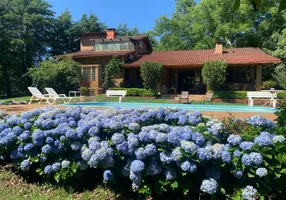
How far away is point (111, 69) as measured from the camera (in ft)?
71.7

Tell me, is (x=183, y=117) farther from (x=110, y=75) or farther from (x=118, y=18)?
(x=118, y=18)

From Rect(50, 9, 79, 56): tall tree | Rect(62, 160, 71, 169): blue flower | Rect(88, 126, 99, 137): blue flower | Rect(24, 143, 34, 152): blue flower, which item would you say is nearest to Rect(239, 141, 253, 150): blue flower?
Rect(88, 126, 99, 137): blue flower

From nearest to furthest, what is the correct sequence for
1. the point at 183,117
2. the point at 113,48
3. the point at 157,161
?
1. the point at 157,161
2. the point at 183,117
3. the point at 113,48

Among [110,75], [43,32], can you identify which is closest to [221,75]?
[110,75]

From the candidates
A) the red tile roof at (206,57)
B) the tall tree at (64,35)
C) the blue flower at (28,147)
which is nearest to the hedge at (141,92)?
the red tile roof at (206,57)

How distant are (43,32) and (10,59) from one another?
7840mm

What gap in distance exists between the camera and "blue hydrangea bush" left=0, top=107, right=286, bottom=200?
8.89 feet

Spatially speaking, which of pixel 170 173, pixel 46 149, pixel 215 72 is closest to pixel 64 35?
pixel 215 72

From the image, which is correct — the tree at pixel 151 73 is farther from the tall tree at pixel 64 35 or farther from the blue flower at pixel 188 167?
the tall tree at pixel 64 35

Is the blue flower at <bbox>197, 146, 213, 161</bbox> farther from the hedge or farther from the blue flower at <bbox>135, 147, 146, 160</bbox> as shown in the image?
the hedge

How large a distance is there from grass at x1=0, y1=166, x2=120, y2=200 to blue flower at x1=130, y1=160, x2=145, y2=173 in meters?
0.68

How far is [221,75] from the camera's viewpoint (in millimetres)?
17938

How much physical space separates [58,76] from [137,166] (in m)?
19.8

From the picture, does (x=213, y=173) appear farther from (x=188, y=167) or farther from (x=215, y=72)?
(x=215, y=72)
